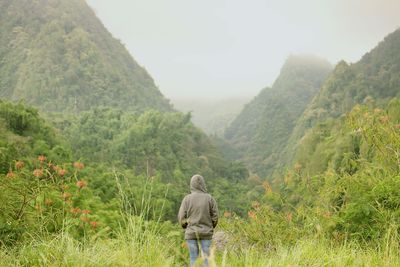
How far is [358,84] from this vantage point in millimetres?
53688

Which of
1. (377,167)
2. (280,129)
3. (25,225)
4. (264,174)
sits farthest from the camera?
(280,129)

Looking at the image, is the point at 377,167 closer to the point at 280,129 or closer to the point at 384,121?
the point at 384,121

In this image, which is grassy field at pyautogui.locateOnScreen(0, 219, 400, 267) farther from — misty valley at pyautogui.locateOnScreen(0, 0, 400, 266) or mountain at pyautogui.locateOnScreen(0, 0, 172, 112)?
mountain at pyautogui.locateOnScreen(0, 0, 172, 112)

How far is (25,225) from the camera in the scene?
588 cm

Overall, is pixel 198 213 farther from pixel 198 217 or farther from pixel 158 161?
pixel 158 161

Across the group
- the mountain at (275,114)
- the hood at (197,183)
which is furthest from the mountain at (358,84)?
the hood at (197,183)

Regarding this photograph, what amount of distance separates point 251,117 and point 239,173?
6704cm

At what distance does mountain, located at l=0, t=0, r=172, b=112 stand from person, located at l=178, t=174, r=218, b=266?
187 ft

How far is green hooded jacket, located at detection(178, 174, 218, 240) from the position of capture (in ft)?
19.4

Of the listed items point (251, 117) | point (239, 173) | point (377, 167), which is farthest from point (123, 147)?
point (251, 117)

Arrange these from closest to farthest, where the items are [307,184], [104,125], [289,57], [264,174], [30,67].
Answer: [307,184], [104,125], [30,67], [264,174], [289,57]

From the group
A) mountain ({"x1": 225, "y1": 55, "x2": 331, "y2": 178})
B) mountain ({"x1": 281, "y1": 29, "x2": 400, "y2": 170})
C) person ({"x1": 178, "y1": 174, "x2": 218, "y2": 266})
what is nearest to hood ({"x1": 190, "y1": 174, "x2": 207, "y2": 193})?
person ({"x1": 178, "y1": 174, "x2": 218, "y2": 266})

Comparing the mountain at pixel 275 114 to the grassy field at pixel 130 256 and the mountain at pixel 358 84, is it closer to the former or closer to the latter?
the mountain at pixel 358 84

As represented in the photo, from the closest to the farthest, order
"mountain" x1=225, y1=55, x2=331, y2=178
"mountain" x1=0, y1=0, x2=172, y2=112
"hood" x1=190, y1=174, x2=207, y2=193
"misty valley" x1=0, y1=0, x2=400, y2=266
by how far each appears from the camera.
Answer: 1. "misty valley" x1=0, y1=0, x2=400, y2=266
2. "hood" x1=190, y1=174, x2=207, y2=193
3. "mountain" x1=0, y1=0, x2=172, y2=112
4. "mountain" x1=225, y1=55, x2=331, y2=178
